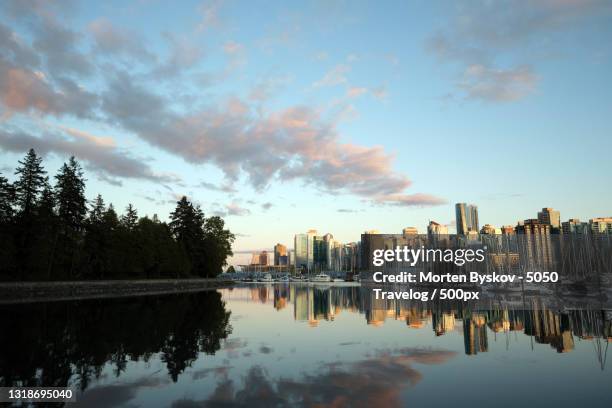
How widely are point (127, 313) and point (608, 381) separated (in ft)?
113

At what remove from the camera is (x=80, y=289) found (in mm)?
60094

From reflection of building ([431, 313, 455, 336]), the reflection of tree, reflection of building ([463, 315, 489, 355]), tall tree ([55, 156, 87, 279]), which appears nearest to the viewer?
the reflection of tree

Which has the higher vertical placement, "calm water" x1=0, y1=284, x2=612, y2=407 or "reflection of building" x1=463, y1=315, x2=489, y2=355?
"calm water" x1=0, y1=284, x2=612, y2=407

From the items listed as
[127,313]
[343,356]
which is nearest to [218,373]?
[343,356]

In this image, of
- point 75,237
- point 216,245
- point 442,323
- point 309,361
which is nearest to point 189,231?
point 216,245

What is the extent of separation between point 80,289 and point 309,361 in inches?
2112

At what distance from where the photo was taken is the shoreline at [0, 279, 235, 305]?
160ft

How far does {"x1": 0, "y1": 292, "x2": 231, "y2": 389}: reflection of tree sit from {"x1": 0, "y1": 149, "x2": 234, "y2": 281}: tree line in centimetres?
2427

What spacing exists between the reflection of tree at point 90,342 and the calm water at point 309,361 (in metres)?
0.07

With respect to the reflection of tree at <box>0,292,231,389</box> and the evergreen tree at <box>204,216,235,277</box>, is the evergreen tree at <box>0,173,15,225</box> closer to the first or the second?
the reflection of tree at <box>0,292,231,389</box>

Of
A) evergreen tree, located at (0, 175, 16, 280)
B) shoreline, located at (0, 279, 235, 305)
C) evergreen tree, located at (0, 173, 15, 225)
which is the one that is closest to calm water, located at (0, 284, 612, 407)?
shoreline, located at (0, 279, 235, 305)

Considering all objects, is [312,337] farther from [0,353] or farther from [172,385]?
[0,353]

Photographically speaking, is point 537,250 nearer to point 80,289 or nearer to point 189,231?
point 189,231

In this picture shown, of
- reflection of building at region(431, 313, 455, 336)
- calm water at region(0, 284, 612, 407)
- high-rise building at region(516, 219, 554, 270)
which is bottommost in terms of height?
reflection of building at region(431, 313, 455, 336)
